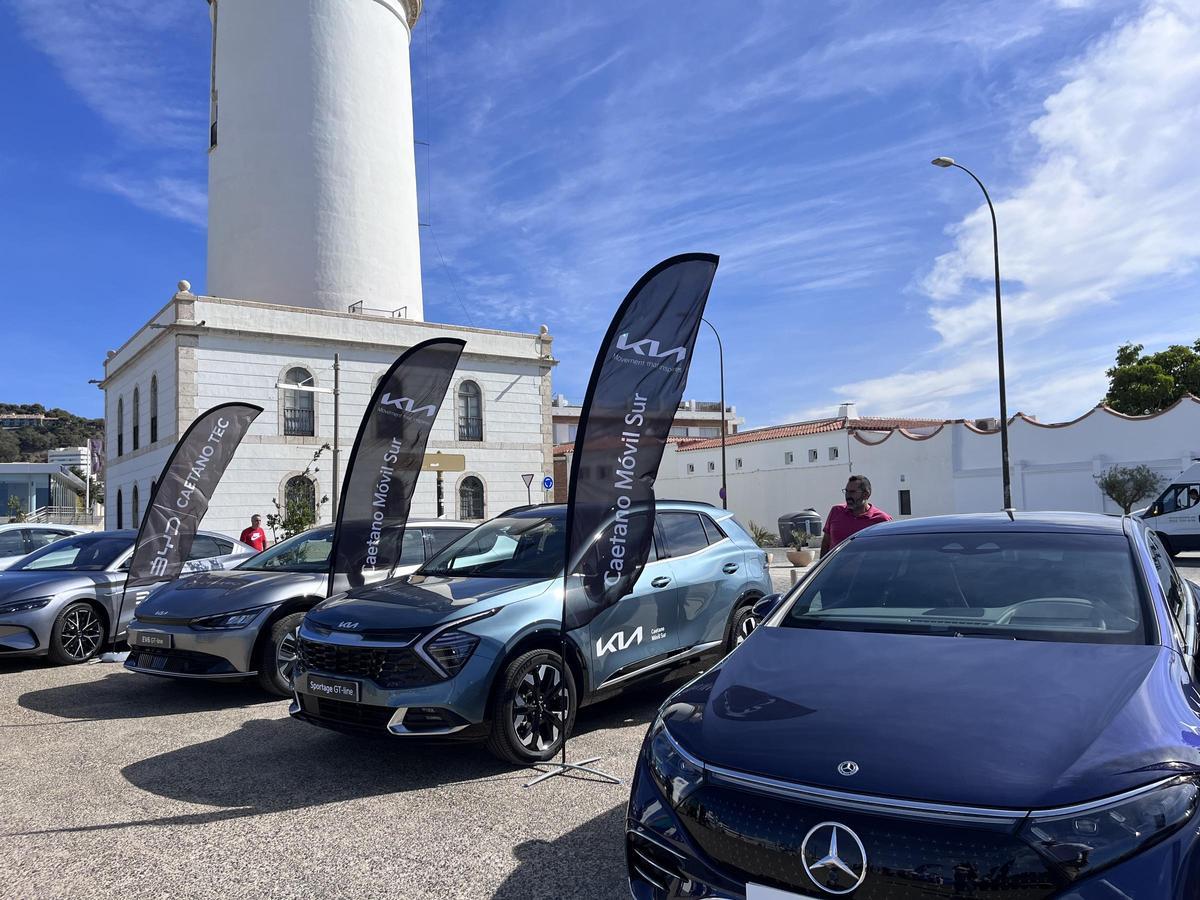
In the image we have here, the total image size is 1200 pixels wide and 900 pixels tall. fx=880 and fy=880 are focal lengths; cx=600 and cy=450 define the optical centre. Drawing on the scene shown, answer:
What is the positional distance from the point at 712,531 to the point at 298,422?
27.0 metres

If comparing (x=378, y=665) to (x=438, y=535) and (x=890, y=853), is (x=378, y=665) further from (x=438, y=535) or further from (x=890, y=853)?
(x=438, y=535)

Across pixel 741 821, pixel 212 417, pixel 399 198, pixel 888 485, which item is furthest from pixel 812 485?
pixel 741 821

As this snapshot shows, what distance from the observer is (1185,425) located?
108 ft

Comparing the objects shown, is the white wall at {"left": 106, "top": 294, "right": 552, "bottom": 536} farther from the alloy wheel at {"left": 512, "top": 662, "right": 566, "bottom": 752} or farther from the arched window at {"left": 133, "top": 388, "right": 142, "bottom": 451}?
the alloy wheel at {"left": 512, "top": 662, "right": 566, "bottom": 752}

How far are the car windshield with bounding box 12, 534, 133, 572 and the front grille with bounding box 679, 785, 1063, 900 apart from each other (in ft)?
30.1

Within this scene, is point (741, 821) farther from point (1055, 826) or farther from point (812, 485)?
point (812, 485)

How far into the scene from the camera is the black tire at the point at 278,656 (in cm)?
714

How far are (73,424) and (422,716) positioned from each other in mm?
139301

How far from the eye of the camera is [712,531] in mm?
7340

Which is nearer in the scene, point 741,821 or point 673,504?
point 741,821

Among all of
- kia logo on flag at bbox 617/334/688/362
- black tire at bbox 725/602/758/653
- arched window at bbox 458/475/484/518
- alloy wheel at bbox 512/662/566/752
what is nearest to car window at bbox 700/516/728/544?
black tire at bbox 725/602/758/653

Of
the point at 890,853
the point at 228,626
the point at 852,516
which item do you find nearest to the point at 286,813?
the point at 228,626

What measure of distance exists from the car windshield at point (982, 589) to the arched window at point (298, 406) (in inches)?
1163

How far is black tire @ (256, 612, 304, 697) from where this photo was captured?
714 centimetres
